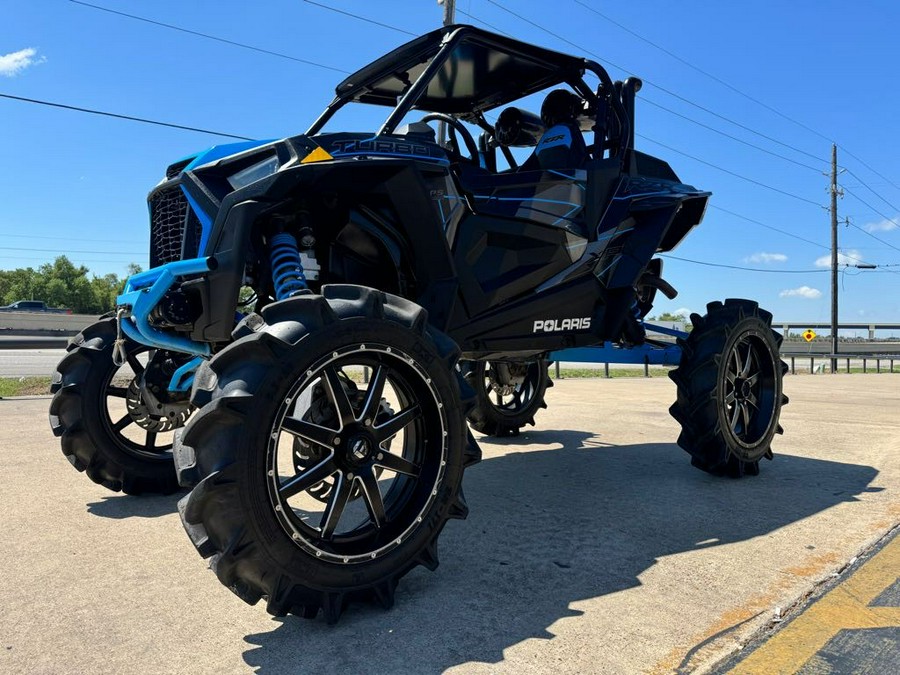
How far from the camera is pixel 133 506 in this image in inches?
171

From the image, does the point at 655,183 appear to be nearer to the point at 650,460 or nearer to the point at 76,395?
the point at 650,460

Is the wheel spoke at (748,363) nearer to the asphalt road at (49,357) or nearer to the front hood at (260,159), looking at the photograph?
the front hood at (260,159)

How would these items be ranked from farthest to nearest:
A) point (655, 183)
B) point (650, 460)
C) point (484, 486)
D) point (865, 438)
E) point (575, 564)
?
point (865, 438) < point (650, 460) < point (655, 183) < point (484, 486) < point (575, 564)

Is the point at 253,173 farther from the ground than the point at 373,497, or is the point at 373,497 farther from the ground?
the point at 253,173

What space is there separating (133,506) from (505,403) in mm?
4075

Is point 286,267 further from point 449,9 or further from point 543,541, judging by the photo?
point 449,9

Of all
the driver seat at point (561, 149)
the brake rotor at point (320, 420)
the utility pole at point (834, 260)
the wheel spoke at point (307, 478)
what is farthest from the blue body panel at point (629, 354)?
the utility pole at point (834, 260)

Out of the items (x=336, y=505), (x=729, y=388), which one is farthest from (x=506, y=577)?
(x=729, y=388)

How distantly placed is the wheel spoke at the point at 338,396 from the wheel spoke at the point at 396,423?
13 centimetres

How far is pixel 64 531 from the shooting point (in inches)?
147

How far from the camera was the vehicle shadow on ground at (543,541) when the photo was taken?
7.81ft

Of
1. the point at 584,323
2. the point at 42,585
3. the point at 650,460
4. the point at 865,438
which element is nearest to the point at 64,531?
the point at 42,585

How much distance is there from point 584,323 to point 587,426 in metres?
3.21

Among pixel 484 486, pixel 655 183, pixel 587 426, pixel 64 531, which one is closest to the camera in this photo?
pixel 64 531
